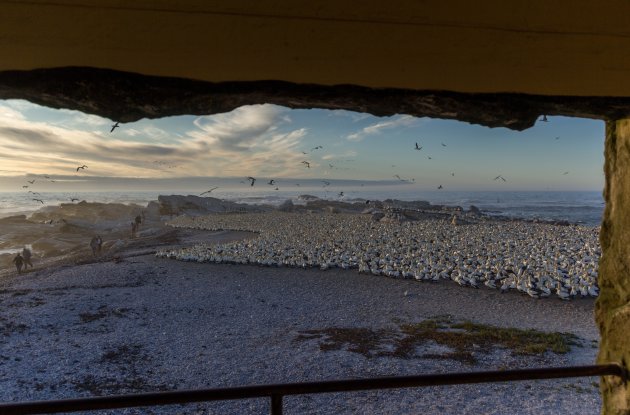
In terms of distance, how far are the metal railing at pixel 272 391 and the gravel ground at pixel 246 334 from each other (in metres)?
5.04

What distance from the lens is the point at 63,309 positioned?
10898 millimetres

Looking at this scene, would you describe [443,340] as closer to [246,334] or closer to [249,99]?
[246,334]

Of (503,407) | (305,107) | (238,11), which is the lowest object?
(503,407)

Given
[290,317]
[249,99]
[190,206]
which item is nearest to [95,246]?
[290,317]

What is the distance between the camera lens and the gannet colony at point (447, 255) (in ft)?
42.8

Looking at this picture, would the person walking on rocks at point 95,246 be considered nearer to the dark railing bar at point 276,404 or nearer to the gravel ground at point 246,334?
the gravel ground at point 246,334

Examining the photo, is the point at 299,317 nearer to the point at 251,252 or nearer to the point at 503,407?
the point at 503,407

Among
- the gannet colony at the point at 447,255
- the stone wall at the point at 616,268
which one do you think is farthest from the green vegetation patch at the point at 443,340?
the stone wall at the point at 616,268

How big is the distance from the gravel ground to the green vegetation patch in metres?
0.25

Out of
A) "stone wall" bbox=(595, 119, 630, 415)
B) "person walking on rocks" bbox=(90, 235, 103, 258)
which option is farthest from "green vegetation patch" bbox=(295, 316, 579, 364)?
"person walking on rocks" bbox=(90, 235, 103, 258)

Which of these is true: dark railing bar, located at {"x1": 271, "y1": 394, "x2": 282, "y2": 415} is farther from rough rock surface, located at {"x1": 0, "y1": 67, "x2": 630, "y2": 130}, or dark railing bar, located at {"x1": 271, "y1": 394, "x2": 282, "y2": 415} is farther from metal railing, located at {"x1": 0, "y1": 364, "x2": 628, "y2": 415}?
rough rock surface, located at {"x1": 0, "y1": 67, "x2": 630, "y2": 130}

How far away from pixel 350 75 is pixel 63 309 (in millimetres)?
12110

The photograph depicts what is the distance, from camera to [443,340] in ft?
28.6

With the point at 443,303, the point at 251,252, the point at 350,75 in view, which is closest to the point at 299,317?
the point at 443,303
